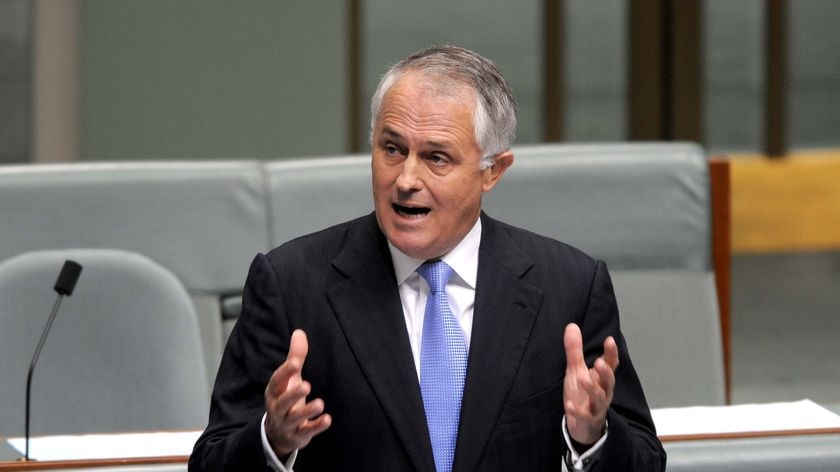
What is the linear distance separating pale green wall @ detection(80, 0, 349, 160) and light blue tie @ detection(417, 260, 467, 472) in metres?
3.73

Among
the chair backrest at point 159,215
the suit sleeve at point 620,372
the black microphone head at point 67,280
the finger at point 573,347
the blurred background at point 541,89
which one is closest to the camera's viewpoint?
the finger at point 573,347

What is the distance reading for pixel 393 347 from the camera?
5.21ft

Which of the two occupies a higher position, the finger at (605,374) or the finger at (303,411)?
the finger at (605,374)

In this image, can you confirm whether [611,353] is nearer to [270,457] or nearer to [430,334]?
[430,334]

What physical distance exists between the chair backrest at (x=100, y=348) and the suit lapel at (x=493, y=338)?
50.9 inches

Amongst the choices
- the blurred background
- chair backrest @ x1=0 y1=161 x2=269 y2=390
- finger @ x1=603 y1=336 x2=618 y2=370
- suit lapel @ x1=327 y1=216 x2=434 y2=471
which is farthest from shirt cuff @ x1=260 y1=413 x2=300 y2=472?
the blurred background

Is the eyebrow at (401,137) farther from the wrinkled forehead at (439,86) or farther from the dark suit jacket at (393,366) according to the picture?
the dark suit jacket at (393,366)

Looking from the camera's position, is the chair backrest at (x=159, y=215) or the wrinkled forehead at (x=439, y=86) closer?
the wrinkled forehead at (x=439, y=86)

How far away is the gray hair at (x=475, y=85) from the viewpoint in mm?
1583

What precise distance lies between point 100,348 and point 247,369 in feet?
4.45

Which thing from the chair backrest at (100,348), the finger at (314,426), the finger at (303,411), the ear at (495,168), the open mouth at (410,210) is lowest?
the chair backrest at (100,348)

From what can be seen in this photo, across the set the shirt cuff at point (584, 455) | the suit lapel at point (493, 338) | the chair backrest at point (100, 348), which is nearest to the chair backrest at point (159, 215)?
the chair backrest at point (100, 348)

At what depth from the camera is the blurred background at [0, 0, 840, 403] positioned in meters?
5.14

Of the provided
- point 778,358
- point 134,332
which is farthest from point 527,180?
point 778,358
